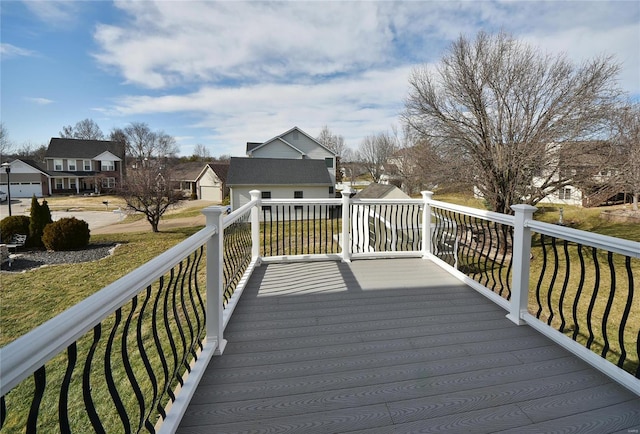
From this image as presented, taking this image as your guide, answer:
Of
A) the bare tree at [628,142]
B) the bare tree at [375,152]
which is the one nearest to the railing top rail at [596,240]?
the bare tree at [628,142]

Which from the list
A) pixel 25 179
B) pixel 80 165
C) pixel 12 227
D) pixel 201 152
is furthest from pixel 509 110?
pixel 201 152

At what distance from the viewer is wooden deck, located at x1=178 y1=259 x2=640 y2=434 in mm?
1854

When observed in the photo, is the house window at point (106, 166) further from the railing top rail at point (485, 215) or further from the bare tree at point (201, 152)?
the railing top rail at point (485, 215)

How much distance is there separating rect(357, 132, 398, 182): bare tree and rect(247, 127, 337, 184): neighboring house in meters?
9.08

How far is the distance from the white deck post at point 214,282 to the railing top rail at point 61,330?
3.07 ft

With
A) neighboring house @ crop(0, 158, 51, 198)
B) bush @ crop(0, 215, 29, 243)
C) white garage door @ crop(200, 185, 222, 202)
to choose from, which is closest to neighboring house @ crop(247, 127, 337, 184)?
white garage door @ crop(200, 185, 222, 202)

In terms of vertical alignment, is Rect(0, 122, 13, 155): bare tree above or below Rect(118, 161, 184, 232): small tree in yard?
above

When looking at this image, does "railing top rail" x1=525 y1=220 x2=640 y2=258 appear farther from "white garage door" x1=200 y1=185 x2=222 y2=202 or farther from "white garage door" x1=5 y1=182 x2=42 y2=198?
"white garage door" x1=5 y1=182 x2=42 y2=198

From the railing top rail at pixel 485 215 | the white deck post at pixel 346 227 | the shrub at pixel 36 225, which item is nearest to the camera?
the railing top rail at pixel 485 215

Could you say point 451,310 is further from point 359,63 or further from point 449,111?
point 359,63

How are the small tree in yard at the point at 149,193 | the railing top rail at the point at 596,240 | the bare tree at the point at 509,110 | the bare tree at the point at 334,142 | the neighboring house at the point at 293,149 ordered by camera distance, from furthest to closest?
the bare tree at the point at 334,142, the neighboring house at the point at 293,149, the small tree in yard at the point at 149,193, the bare tree at the point at 509,110, the railing top rail at the point at 596,240

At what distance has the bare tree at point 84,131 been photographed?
143 ft

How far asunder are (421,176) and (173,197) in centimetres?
1290

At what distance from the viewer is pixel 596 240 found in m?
2.23
